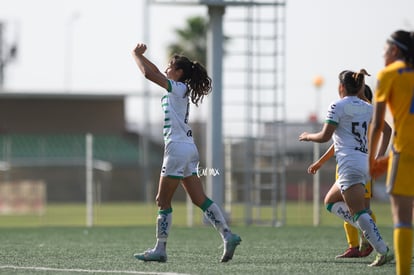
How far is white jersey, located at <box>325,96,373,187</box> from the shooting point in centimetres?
998

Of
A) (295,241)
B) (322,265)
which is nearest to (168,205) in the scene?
(322,265)

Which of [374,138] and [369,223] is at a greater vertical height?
[374,138]

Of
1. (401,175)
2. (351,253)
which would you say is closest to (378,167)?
(401,175)

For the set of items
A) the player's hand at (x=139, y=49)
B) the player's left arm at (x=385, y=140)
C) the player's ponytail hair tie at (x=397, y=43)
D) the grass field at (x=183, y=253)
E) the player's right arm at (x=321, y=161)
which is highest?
the player's hand at (x=139, y=49)

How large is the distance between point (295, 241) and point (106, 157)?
1723 inches

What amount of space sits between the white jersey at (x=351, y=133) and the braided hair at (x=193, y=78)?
1.23 metres

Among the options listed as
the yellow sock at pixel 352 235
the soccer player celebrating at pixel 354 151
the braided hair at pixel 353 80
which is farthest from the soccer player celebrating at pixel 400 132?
the yellow sock at pixel 352 235

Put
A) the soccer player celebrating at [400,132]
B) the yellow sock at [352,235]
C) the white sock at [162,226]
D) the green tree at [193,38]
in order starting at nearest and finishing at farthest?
the soccer player celebrating at [400,132]
the white sock at [162,226]
the yellow sock at [352,235]
the green tree at [193,38]

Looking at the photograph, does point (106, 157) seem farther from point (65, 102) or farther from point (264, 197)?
point (264, 197)

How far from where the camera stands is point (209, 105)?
68.6 feet

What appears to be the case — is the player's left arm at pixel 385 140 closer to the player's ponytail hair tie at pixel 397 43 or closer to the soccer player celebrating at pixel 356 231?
the soccer player celebrating at pixel 356 231

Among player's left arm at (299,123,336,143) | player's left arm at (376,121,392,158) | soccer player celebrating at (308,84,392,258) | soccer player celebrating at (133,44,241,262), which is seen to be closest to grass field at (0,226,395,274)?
soccer player celebrating at (308,84,392,258)

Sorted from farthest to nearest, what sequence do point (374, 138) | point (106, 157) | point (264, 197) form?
point (106, 157) → point (264, 197) → point (374, 138)

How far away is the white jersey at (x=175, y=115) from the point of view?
1003 cm
